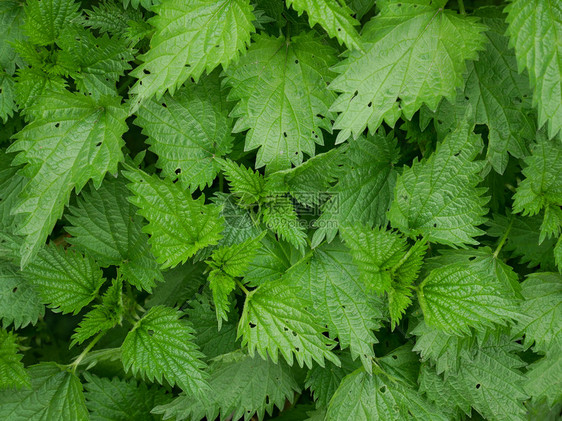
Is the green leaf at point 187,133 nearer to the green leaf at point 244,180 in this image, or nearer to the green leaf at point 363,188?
the green leaf at point 244,180

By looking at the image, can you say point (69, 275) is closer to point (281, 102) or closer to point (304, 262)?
point (304, 262)

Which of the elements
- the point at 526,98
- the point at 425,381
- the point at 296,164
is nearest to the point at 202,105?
the point at 296,164

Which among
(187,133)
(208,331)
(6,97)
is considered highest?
(6,97)

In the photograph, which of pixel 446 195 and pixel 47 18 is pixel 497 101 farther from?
pixel 47 18

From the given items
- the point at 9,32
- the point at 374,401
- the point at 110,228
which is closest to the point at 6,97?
the point at 9,32

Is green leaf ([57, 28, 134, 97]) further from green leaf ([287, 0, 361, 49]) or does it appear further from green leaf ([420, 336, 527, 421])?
green leaf ([420, 336, 527, 421])

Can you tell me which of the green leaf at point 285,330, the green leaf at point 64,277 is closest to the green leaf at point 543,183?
the green leaf at point 285,330

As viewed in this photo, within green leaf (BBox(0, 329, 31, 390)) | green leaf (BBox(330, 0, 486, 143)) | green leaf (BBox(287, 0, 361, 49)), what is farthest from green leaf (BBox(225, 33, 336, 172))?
green leaf (BBox(0, 329, 31, 390))
